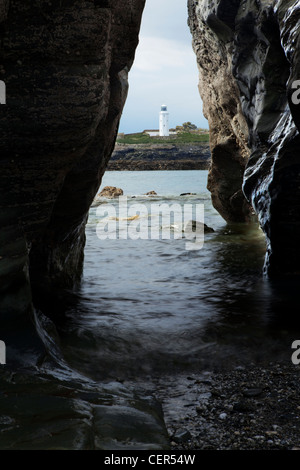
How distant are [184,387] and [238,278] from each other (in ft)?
19.0

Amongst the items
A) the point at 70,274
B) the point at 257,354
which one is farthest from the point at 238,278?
the point at 257,354

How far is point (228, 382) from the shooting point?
537 centimetres

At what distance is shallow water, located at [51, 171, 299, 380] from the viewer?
20.4 feet

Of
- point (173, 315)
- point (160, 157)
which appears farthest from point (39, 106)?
point (160, 157)

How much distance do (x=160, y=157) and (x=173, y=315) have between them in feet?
318

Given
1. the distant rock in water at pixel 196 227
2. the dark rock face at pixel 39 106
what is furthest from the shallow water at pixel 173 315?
the distant rock in water at pixel 196 227

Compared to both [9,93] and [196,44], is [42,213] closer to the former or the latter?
[9,93]

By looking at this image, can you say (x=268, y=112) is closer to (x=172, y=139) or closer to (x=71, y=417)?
(x=71, y=417)

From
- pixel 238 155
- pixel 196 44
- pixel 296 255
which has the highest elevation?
pixel 196 44

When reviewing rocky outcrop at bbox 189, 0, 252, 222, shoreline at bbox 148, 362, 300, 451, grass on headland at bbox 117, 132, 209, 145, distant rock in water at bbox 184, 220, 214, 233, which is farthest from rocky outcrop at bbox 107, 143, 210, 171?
shoreline at bbox 148, 362, 300, 451

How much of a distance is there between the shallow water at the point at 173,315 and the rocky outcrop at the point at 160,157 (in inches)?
3516

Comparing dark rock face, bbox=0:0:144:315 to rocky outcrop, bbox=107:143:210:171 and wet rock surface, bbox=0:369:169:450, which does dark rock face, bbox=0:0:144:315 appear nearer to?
wet rock surface, bbox=0:369:169:450

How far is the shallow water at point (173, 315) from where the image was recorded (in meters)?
6.21

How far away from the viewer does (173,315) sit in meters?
8.12
